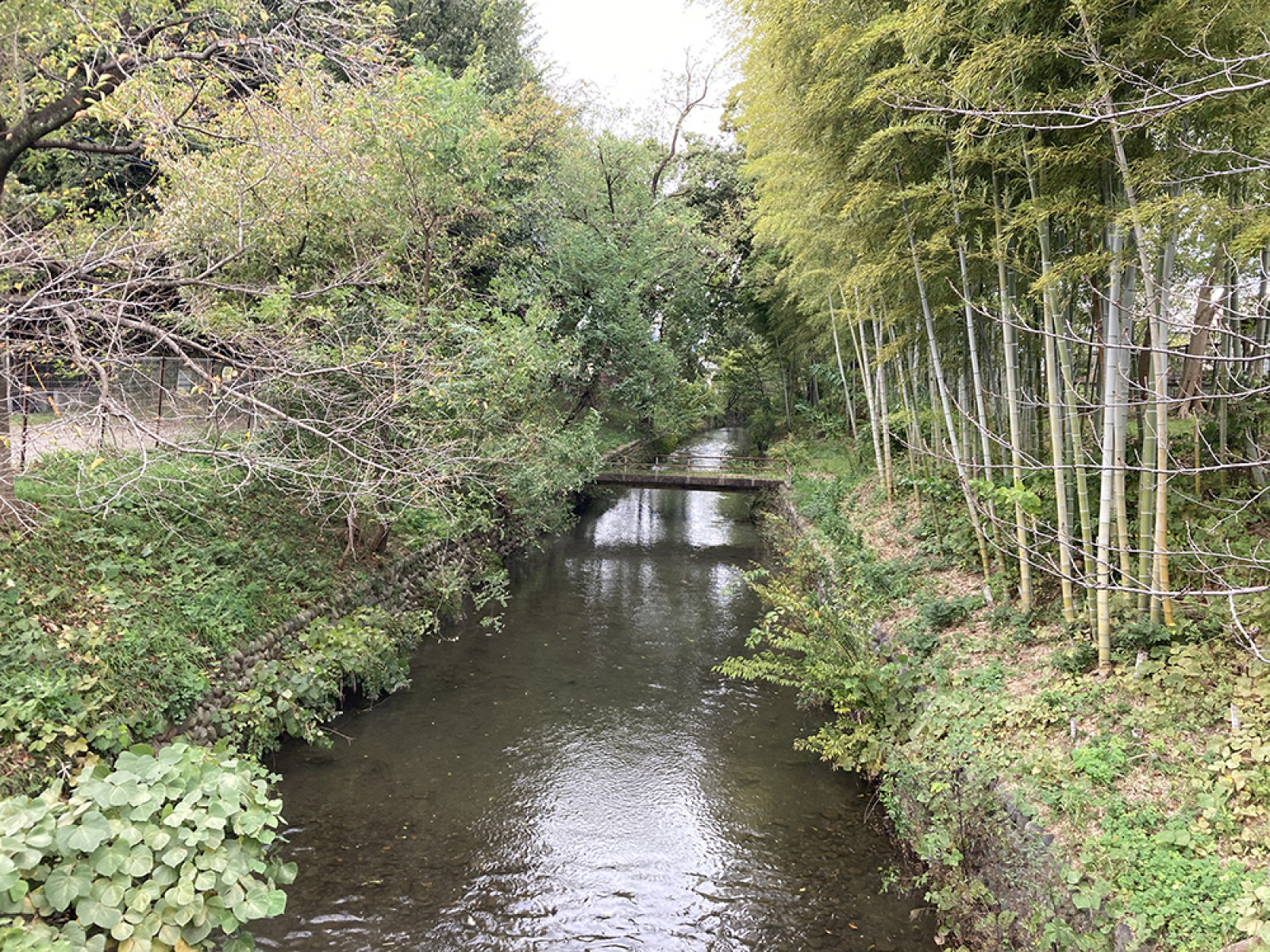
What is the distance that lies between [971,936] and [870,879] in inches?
33.0

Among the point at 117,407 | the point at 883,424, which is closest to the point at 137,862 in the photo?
the point at 117,407

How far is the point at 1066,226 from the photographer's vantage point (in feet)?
16.1

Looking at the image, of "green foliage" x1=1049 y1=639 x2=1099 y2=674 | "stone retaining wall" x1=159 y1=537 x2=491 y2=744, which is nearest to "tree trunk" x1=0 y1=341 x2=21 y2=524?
"stone retaining wall" x1=159 y1=537 x2=491 y2=744

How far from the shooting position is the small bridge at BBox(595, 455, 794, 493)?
1593cm

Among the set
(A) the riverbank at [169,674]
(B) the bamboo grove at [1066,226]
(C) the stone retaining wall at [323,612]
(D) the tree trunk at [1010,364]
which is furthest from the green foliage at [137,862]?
(D) the tree trunk at [1010,364]

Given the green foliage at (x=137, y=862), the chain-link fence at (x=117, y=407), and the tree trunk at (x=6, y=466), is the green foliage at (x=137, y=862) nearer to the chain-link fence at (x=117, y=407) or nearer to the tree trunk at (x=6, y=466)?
the chain-link fence at (x=117, y=407)

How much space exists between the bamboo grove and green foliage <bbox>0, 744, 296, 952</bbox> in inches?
169

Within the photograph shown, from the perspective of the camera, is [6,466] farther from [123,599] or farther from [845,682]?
[845,682]

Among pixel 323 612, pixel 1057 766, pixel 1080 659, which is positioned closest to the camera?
pixel 1057 766

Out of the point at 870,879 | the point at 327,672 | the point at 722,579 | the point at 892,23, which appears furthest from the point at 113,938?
the point at 722,579

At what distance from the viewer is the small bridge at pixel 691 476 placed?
1593 cm

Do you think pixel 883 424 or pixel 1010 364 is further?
pixel 883 424

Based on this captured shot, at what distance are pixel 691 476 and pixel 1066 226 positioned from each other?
37.1 ft

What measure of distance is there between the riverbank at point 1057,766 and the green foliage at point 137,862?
3919mm
